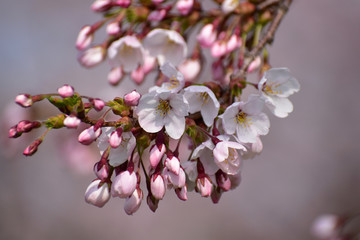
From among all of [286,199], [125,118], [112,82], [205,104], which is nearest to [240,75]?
[205,104]

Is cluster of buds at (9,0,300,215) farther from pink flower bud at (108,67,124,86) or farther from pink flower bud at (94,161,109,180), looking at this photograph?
pink flower bud at (108,67,124,86)

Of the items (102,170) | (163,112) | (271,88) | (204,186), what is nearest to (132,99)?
(163,112)

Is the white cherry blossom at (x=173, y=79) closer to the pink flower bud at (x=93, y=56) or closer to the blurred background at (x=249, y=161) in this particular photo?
the pink flower bud at (x=93, y=56)

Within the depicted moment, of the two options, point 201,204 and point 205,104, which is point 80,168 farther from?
point 201,204

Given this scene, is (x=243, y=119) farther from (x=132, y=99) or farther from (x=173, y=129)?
(x=132, y=99)

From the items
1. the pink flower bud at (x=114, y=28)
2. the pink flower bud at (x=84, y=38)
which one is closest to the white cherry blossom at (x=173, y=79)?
the pink flower bud at (x=114, y=28)

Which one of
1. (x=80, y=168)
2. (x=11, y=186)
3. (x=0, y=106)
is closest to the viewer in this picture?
(x=80, y=168)
